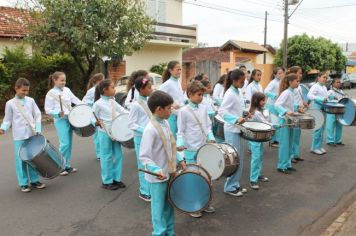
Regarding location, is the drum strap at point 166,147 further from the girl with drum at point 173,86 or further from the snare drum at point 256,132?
the girl with drum at point 173,86

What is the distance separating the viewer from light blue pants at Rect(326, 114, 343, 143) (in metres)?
9.14

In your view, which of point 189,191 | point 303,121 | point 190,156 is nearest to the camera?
point 189,191

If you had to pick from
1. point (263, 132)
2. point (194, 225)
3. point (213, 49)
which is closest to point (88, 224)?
point (194, 225)

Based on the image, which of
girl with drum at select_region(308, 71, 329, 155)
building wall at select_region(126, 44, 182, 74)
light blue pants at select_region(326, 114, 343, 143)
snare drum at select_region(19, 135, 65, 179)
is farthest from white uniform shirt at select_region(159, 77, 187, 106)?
building wall at select_region(126, 44, 182, 74)

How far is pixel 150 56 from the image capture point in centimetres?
2416

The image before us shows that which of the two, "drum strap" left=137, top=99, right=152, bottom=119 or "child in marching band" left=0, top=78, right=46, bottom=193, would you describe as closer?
"drum strap" left=137, top=99, right=152, bottom=119

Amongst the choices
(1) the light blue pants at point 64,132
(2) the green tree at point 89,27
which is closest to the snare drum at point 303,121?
(1) the light blue pants at point 64,132

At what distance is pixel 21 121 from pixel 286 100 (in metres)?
4.25

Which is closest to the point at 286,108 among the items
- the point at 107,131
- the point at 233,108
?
the point at 233,108

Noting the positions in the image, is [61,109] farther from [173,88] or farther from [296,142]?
[296,142]

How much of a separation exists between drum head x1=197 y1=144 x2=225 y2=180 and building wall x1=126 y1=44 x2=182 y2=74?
18.1 metres

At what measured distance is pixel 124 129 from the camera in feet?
19.2

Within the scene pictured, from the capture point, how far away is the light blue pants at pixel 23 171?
6.07 meters

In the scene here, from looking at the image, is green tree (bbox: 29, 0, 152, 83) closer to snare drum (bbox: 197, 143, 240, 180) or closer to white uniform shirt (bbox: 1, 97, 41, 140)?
white uniform shirt (bbox: 1, 97, 41, 140)
